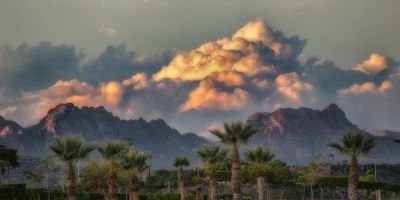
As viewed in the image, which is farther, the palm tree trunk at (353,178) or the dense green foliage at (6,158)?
the dense green foliage at (6,158)

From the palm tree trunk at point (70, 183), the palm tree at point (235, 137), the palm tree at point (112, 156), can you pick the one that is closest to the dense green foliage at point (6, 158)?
the palm tree at point (112, 156)

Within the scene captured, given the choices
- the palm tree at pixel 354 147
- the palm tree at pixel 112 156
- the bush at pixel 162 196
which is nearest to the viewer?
the palm tree at pixel 354 147

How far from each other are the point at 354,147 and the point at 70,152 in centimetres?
3455

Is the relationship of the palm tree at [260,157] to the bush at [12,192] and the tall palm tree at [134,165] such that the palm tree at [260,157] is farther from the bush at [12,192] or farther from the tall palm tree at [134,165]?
the bush at [12,192]

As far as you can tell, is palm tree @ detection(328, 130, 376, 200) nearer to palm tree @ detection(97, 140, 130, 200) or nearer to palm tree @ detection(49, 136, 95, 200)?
palm tree @ detection(97, 140, 130, 200)

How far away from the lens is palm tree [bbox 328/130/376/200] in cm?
7625

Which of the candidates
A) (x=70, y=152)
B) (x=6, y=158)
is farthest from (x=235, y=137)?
(x=6, y=158)

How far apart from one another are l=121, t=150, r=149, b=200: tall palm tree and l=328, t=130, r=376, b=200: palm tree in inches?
1106

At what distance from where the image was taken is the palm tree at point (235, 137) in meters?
84.6

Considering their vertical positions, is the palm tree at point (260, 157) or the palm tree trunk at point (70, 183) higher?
the palm tree at point (260, 157)

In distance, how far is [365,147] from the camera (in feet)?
249

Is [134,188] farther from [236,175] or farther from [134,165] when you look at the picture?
[236,175]

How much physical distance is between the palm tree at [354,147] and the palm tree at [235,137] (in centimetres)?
1223

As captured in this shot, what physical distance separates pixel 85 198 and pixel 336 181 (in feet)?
150
